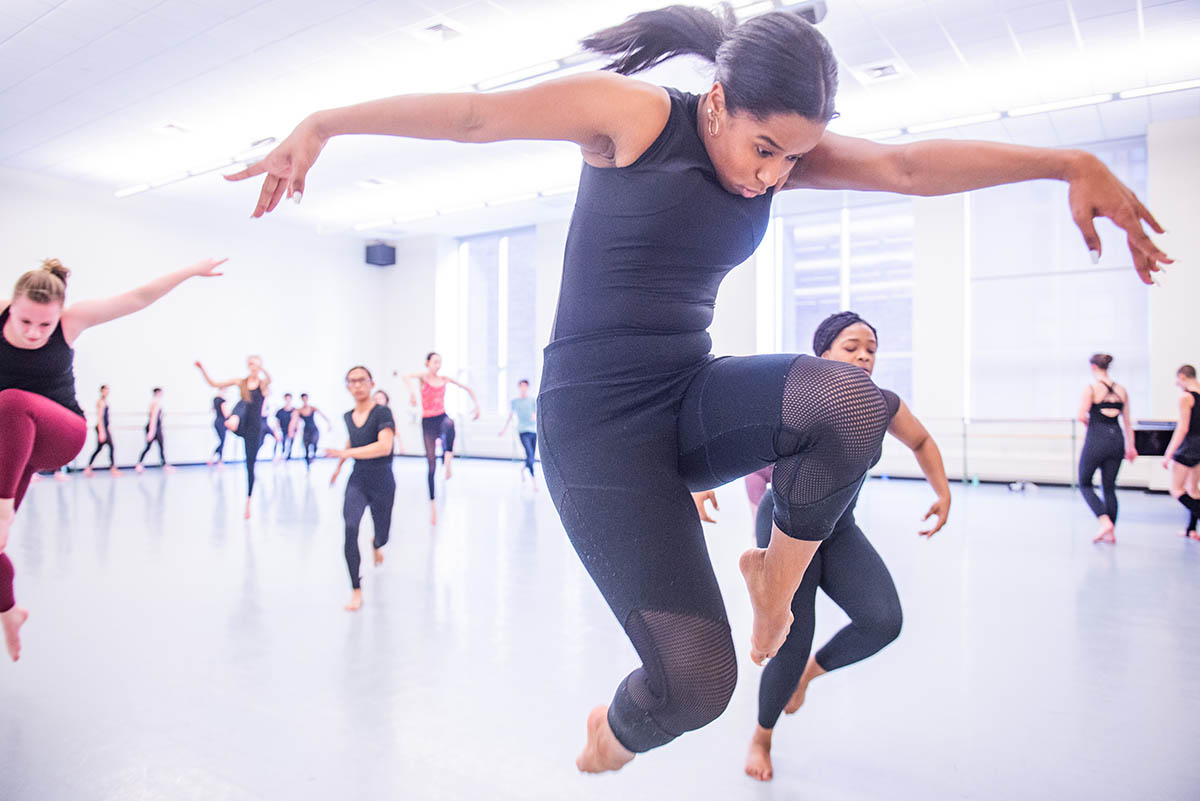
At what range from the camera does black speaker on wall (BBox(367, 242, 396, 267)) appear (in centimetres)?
1585

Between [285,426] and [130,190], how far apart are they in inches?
173

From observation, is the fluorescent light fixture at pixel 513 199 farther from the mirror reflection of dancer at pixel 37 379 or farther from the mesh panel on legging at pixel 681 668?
the mesh panel on legging at pixel 681 668

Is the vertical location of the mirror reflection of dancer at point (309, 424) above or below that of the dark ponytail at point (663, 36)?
below

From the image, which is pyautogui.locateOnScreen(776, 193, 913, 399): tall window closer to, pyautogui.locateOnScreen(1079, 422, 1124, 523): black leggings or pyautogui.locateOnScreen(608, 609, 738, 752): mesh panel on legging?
pyautogui.locateOnScreen(1079, 422, 1124, 523): black leggings

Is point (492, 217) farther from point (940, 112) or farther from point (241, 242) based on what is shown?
point (940, 112)

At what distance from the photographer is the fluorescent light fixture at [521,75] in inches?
280

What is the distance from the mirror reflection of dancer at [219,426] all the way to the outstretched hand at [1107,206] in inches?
467

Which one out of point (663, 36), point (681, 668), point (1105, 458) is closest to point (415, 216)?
point (1105, 458)

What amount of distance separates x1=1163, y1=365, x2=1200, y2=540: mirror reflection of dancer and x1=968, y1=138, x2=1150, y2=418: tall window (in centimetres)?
408

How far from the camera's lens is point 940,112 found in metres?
8.62

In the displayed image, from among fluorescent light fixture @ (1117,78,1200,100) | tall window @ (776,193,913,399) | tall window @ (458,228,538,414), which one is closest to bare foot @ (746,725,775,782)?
fluorescent light fixture @ (1117,78,1200,100)

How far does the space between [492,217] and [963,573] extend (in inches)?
424

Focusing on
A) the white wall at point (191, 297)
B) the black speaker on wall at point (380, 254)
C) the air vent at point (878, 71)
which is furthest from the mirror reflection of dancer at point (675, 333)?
the black speaker on wall at point (380, 254)

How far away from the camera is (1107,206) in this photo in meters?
1.35
